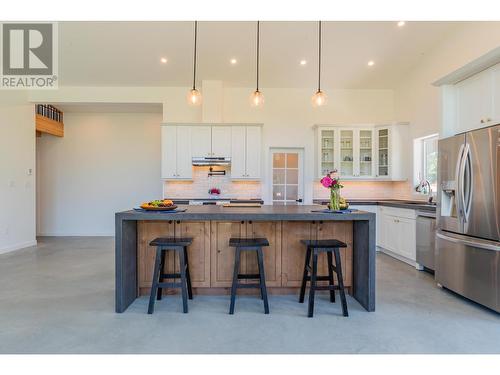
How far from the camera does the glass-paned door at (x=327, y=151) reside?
5867mm

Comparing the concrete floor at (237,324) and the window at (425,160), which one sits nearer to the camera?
the concrete floor at (237,324)

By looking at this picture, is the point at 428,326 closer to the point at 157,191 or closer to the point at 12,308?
the point at 12,308

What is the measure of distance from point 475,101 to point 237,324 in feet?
11.1

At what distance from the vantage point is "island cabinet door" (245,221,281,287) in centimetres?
312

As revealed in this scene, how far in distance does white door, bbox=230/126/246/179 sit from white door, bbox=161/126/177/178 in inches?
44.7

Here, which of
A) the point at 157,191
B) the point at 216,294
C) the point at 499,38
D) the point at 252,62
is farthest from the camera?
the point at 157,191

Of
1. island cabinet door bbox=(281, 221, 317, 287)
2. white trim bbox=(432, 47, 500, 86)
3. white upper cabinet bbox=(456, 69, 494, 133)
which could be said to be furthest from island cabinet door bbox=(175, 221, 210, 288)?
white trim bbox=(432, 47, 500, 86)

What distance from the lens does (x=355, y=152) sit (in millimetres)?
5801

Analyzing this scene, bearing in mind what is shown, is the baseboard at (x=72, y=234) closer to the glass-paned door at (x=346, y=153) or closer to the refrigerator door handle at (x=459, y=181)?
the glass-paned door at (x=346, y=153)

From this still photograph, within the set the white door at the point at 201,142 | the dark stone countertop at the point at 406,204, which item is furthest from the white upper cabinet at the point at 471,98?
the white door at the point at 201,142

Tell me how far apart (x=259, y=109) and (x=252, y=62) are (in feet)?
3.90

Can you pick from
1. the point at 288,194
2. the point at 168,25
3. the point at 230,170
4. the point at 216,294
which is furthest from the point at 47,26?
the point at 288,194

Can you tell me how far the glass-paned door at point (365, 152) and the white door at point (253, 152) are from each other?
2044 mm

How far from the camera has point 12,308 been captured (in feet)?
9.22
